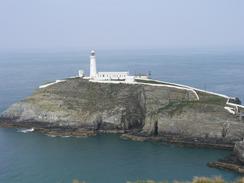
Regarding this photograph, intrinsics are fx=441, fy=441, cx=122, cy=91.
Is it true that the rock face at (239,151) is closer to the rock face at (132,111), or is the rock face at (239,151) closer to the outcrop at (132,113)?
the outcrop at (132,113)

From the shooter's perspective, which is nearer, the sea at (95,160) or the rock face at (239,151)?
the sea at (95,160)

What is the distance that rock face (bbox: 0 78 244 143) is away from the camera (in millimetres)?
58719

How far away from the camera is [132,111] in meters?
67.5

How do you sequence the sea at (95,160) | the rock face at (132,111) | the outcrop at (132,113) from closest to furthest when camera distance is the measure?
1. the sea at (95,160)
2. the outcrop at (132,113)
3. the rock face at (132,111)

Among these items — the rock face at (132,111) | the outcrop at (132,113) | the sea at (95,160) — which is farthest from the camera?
the rock face at (132,111)

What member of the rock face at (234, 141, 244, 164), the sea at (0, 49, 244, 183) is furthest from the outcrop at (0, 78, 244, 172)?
the rock face at (234, 141, 244, 164)

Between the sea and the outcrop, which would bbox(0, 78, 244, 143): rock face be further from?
the sea

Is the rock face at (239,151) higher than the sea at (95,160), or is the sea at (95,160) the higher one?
the rock face at (239,151)

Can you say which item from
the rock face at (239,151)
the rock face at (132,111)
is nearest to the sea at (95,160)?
the rock face at (239,151)

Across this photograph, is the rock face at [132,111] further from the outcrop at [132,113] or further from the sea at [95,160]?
the sea at [95,160]

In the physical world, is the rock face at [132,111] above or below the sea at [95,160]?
above

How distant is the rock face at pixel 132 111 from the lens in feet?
193

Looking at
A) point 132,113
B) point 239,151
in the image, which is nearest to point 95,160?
point 132,113

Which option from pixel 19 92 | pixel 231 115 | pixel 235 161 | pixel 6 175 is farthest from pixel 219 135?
pixel 19 92
